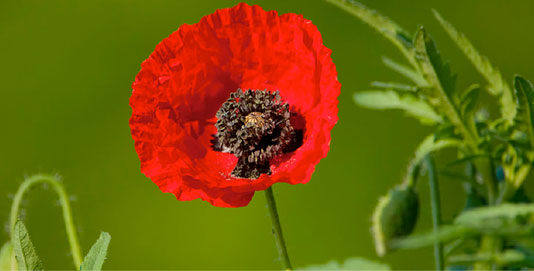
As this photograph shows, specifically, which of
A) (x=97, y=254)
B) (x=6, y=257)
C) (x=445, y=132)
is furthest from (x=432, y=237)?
(x=6, y=257)

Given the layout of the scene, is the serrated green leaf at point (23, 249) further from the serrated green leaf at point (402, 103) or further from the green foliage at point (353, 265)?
the serrated green leaf at point (402, 103)

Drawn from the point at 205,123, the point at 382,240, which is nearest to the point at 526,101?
the point at 382,240

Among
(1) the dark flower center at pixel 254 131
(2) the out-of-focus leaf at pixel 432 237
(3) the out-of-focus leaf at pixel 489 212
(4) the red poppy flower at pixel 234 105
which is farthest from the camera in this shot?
(1) the dark flower center at pixel 254 131

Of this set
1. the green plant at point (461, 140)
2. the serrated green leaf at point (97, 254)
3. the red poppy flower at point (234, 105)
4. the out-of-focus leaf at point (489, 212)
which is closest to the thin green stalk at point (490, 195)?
the green plant at point (461, 140)

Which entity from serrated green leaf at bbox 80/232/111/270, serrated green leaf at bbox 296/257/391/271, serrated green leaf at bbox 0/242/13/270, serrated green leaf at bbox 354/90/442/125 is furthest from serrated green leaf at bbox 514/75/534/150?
serrated green leaf at bbox 0/242/13/270

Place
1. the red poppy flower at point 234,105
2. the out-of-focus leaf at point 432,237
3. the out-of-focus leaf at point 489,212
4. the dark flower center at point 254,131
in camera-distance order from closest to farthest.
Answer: the out-of-focus leaf at point 432,237, the out-of-focus leaf at point 489,212, the red poppy flower at point 234,105, the dark flower center at point 254,131

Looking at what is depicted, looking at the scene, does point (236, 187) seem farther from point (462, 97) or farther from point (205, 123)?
point (462, 97)

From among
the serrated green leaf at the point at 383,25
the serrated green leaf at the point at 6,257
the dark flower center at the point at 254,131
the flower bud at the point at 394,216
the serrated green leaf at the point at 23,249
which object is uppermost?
the serrated green leaf at the point at 383,25
